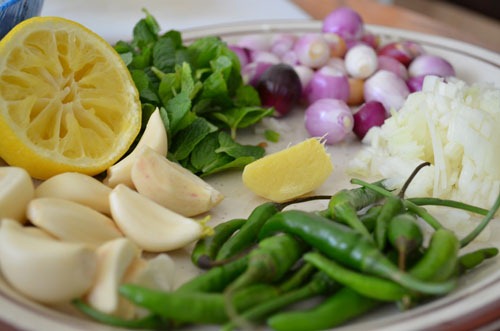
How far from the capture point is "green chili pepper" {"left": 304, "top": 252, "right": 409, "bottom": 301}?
80 cm

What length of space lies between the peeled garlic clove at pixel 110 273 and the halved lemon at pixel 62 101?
0.98 ft

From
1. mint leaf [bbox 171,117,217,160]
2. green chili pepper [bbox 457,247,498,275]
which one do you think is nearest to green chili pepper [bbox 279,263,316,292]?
green chili pepper [bbox 457,247,498,275]

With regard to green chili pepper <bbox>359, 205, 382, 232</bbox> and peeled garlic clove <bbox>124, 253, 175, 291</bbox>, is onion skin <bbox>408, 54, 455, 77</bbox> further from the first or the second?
peeled garlic clove <bbox>124, 253, 175, 291</bbox>

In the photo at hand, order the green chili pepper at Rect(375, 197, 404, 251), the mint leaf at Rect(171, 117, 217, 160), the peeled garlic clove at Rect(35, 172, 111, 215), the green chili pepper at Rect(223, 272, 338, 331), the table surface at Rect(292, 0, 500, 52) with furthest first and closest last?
the table surface at Rect(292, 0, 500, 52) → the mint leaf at Rect(171, 117, 217, 160) → the peeled garlic clove at Rect(35, 172, 111, 215) → the green chili pepper at Rect(375, 197, 404, 251) → the green chili pepper at Rect(223, 272, 338, 331)

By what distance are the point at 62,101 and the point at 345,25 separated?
0.83 meters

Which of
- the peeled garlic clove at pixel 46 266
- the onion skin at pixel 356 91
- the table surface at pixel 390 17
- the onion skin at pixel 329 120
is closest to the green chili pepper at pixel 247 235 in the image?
the peeled garlic clove at pixel 46 266

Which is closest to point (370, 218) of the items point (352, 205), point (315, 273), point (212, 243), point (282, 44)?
point (352, 205)

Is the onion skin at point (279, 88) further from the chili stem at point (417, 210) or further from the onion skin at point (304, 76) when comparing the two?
the chili stem at point (417, 210)

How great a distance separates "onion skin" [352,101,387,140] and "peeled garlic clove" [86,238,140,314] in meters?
0.70

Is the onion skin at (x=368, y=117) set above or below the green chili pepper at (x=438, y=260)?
below

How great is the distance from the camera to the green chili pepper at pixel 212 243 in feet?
3.12

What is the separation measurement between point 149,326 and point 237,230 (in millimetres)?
283

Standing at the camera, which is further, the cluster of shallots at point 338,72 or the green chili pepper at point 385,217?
the cluster of shallots at point 338,72

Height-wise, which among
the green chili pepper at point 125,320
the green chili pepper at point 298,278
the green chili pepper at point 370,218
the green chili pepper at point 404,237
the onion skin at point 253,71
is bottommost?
the green chili pepper at point 125,320
